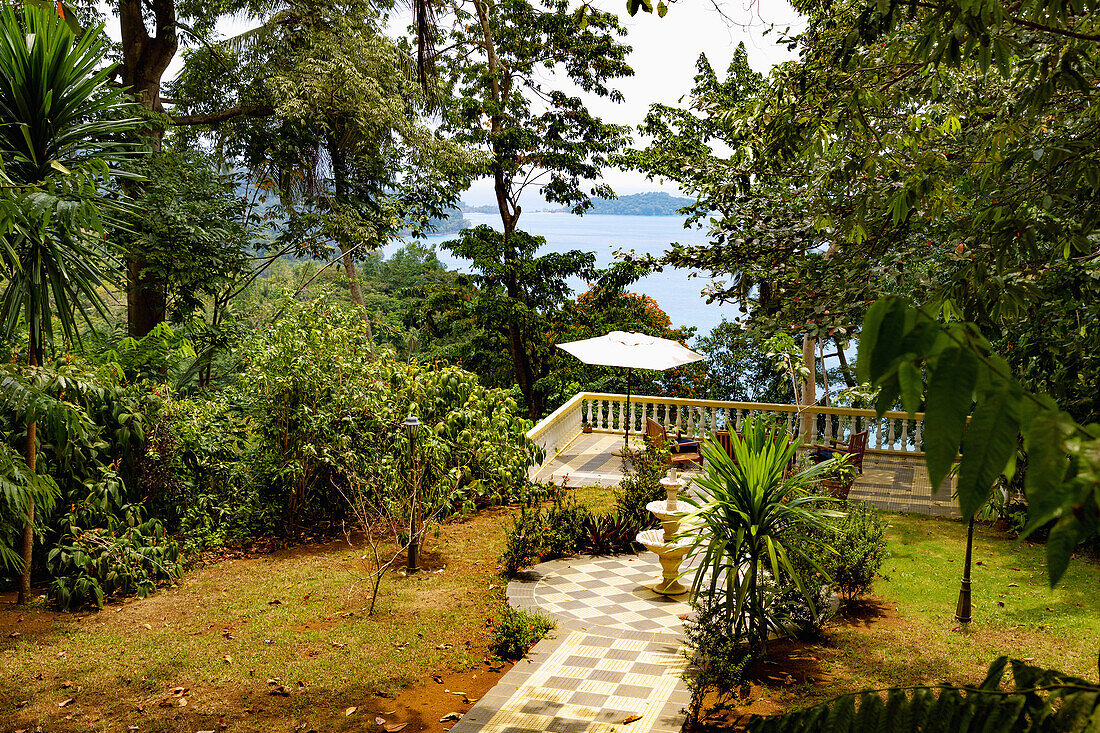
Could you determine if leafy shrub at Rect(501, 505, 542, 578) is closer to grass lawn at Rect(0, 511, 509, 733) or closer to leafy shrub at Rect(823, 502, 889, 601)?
grass lawn at Rect(0, 511, 509, 733)

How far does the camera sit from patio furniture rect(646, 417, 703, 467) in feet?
37.7

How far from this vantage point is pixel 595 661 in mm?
6141

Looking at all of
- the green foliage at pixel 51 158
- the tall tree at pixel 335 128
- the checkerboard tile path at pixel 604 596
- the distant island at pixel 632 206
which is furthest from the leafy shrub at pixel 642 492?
the tall tree at pixel 335 128

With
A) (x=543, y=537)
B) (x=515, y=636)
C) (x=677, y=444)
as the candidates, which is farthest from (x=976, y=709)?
(x=677, y=444)

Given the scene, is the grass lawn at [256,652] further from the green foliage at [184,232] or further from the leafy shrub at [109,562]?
the green foliage at [184,232]

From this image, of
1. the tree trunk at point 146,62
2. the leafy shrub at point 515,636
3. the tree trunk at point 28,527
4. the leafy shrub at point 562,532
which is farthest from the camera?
the tree trunk at point 146,62

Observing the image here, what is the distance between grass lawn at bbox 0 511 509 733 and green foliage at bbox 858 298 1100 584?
4861 millimetres

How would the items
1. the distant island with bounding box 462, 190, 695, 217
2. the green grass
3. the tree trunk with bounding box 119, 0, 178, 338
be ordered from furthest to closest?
the distant island with bounding box 462, 190, 695, 217 < the tree trunk with bounding box 119, 0, 178, 338 < the green grass

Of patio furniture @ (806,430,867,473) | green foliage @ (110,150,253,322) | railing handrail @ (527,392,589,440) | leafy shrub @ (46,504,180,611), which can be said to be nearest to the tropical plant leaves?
leafy shrub @ (46,504,180,611)

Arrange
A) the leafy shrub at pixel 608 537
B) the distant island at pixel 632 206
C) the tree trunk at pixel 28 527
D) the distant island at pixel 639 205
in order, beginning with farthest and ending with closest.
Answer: the distant island at pixel 632 206, the distant island at pixel 639 205, the leafy shrub at pixel 608 537, the tree trunk at pixel 28 527

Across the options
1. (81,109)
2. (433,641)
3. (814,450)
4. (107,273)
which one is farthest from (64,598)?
(814,450)

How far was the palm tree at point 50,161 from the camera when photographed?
18.5ft

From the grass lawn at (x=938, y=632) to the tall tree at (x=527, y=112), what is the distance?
1082cm

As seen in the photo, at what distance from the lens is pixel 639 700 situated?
539cm
